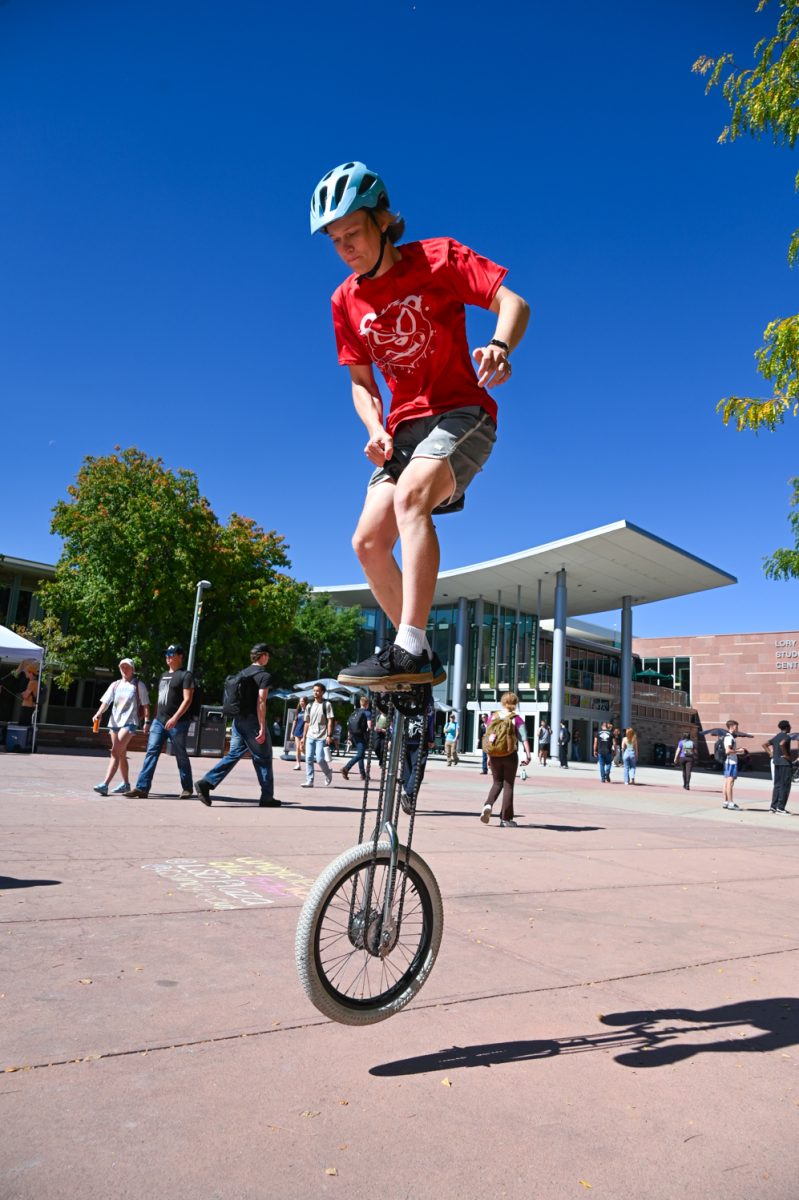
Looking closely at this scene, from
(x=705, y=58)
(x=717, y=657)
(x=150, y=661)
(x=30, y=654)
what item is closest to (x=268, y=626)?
(x=150, y=661)

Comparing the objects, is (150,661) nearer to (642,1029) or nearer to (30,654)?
(30,654)

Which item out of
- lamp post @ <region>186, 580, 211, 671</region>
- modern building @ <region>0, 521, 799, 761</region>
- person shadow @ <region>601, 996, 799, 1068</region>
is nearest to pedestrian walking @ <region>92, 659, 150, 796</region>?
person shadow @ <region>601, 996, 799, 1068</region>

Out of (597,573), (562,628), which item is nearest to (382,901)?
(562,628)

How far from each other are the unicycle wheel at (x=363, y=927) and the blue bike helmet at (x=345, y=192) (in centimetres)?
227

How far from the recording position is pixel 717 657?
208ft

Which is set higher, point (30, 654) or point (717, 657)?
point (717, 657)

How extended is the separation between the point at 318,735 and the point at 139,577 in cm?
1816

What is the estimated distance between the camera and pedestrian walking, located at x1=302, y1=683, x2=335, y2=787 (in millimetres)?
14250

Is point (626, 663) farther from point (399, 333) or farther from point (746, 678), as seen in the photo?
Result: point (399, 333)

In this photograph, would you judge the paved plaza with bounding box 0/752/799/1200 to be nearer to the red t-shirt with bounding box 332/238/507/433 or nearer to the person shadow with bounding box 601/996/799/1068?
the person shadow with bounding box 601/996/799/1068

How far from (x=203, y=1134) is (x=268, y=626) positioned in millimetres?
32987

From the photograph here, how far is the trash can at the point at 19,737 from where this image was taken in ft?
58.1

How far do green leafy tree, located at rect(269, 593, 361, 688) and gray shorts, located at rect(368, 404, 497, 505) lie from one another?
166 ft

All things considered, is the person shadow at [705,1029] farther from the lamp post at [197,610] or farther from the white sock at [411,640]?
the lamp post at [197,610]
